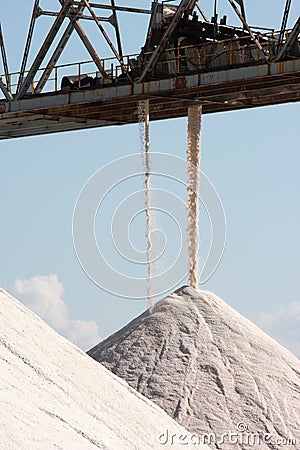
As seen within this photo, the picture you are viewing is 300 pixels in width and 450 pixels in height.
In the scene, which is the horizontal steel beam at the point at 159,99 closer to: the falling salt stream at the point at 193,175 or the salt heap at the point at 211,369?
the falling salt stream at the point at 193,175

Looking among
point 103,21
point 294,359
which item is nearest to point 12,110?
point 103,21

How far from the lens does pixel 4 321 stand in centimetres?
2703

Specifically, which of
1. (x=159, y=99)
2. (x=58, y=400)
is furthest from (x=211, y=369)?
(x=58, y=400)

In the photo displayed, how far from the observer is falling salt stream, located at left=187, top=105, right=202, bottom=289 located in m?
27.7

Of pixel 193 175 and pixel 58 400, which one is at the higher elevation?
pixel 193 175

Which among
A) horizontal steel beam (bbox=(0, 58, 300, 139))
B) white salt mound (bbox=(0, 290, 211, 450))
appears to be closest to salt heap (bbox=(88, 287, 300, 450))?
white salt mound (bbox=(0, 290, 211, 450))

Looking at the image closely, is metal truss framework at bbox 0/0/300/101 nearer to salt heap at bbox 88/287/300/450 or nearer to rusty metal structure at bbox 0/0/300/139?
rusty metal structure at bbox 0/0/300/139

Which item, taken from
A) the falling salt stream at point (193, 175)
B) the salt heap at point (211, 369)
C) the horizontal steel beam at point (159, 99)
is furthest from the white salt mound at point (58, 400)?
the salt heap at point (211, 369)

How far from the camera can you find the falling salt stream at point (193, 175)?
2772 centimetres

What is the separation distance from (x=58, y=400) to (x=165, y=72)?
8313 millimetres

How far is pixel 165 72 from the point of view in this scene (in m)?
27.2

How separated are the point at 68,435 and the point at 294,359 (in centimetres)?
1797

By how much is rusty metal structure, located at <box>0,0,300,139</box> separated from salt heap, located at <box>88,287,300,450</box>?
785cm

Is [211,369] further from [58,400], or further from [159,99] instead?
[58,400]
